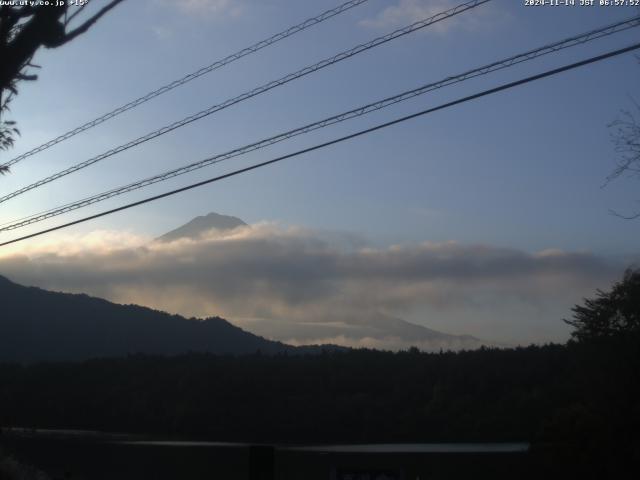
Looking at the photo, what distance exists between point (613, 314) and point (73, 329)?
157365mm

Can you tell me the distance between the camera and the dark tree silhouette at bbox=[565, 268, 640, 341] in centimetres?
3538

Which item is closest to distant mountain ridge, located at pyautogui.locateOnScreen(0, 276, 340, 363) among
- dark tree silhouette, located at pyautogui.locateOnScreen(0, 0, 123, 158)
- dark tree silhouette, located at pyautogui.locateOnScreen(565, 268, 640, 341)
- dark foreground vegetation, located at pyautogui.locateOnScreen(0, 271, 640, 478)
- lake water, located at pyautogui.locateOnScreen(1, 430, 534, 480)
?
dark foreground vegetation, located at pyautogui.locateOnScreen(0, 271, 640, 478)

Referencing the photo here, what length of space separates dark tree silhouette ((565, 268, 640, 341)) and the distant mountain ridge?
12563 centimetres

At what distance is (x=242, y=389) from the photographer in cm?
12288

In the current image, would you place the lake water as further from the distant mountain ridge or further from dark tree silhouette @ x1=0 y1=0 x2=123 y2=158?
the distant mountain ridge

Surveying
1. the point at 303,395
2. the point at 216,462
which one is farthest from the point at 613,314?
the point at 303,395

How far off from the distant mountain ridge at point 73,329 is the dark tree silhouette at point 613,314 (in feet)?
412

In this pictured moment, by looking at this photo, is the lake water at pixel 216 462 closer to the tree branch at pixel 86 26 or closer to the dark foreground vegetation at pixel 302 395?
the tree branch at pixel 86 26

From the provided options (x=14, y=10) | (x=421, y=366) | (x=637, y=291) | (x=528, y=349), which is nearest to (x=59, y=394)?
(x=421, y=366)

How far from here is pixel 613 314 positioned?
124 ft

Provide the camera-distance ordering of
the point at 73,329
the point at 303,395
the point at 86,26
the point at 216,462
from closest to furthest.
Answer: the point at 86,26 < the point at 216,462 < the point at 303,395 < the point at 73,329

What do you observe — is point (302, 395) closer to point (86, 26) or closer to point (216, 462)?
point (216, 462)

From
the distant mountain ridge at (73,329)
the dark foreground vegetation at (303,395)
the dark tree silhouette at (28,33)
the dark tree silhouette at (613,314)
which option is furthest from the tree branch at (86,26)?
the distant mountain ridge at (73,329)

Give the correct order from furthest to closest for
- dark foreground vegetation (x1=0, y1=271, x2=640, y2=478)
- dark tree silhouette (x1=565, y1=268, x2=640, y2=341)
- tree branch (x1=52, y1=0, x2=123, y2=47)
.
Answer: dark foreground vegetation (x1=0, y1=271, x2=640, y2=478), dark tree silhouette (x1=565, y1=268, x2=640, y2=341), tree branch (x1=52, y1=0, x2=123, y2=47)
